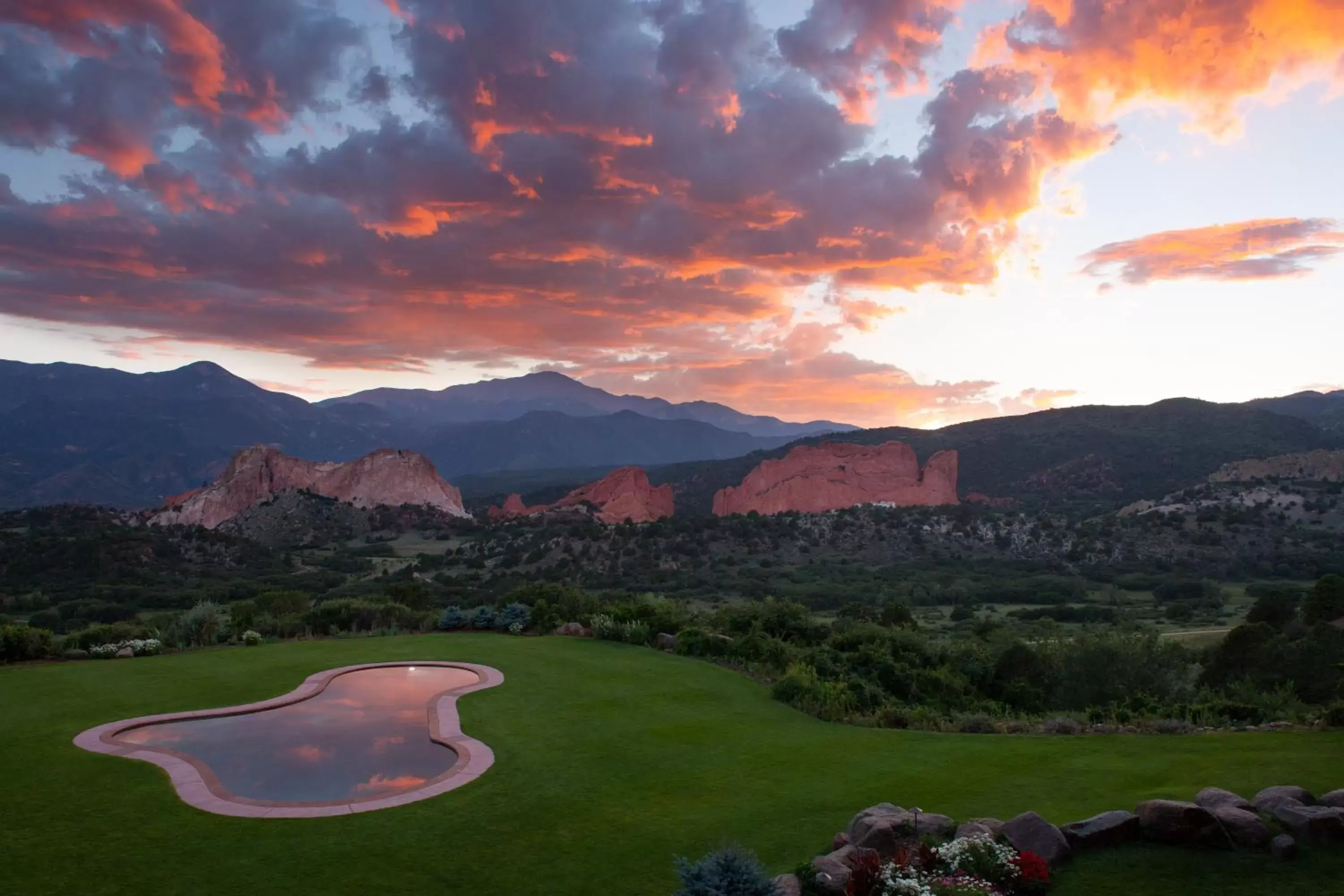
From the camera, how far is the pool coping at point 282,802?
751cm

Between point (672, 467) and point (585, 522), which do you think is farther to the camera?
point (672, 467)

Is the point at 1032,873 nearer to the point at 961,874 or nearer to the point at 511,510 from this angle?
the point at 961,874

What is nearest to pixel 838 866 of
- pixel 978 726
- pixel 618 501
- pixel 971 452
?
pixel 978 726

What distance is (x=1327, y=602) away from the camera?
19719mm

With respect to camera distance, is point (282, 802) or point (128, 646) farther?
point (128, 646)

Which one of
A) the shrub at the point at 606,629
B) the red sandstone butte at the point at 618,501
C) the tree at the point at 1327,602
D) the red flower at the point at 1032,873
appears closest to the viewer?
the red flower at the point at 1032,873

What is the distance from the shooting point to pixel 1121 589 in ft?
135

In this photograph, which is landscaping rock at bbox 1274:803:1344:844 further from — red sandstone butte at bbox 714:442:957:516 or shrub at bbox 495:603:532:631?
red sandstone butte at bbox 714:442:957:516

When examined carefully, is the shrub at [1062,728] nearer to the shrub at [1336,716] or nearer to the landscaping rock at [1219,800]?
the shrub at [1336,716]

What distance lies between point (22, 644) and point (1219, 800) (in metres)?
18.1

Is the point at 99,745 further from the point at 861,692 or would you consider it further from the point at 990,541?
the point at 990,541

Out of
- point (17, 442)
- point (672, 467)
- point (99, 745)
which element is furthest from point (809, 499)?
point (17, 442)

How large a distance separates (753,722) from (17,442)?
19052 centimetres

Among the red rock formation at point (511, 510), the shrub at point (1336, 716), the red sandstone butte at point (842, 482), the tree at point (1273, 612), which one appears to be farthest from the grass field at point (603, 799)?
the red rock formation at point (511, 510)
